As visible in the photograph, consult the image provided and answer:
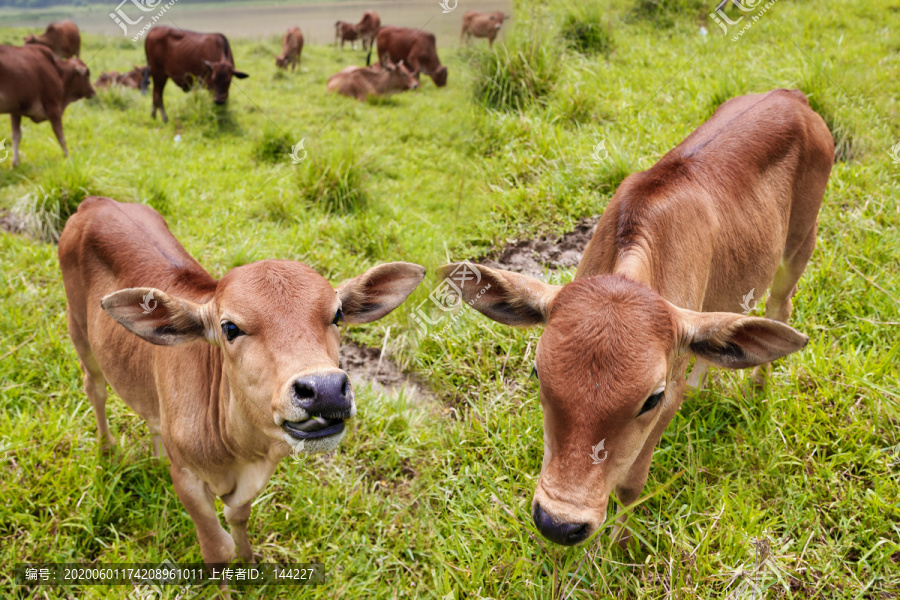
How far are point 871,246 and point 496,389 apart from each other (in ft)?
11.5

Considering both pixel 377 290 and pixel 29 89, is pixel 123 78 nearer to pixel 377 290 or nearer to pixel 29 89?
pixel 29 89

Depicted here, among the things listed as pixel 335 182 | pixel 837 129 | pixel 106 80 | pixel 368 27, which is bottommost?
pixel 106 80

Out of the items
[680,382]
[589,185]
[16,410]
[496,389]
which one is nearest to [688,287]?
[680,382]

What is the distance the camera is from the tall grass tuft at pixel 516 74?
6.97m

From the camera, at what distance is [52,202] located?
6227mm

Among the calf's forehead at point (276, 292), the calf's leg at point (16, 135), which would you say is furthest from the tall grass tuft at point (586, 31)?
the calf's leg at point (16, 135)

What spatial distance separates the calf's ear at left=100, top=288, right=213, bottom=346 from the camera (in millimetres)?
2578

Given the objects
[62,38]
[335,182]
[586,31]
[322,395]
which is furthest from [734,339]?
[62,38]

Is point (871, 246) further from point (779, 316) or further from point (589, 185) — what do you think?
point (589, 185)

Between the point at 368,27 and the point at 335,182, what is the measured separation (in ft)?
34.9

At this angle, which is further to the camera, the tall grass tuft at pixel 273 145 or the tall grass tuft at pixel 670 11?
the tall grass tuft at pixel 670 11

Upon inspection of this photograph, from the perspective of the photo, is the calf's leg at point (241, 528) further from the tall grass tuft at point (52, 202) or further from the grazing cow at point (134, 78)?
the grazing cow at point (134, 78)

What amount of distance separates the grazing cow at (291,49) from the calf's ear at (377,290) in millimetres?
12203

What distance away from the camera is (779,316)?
14.8ft
